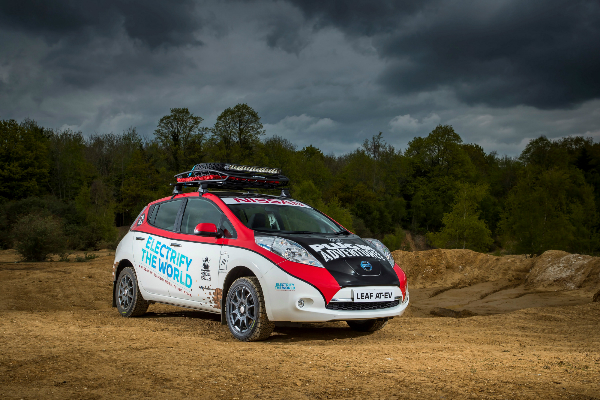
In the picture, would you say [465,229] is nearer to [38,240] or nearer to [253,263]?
[38,240]

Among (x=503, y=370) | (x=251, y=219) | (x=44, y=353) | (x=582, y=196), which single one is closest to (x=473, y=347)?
(x=503, y=370)

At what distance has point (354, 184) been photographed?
251ft

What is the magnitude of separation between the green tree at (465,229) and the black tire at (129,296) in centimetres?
4363

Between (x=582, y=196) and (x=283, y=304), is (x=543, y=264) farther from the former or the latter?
Answer: (x=582, y=196)

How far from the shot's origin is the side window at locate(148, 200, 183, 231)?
793cm

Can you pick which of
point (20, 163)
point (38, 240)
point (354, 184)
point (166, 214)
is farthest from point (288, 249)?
point (354, 184)

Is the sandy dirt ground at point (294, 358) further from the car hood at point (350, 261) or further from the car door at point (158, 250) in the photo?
the car hood at point (350, 261)

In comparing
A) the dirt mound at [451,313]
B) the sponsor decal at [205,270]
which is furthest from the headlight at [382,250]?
the dirt mound at [451,313]

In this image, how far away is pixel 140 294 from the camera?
328 inches

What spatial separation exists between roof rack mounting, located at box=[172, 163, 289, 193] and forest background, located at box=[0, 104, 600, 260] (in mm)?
21312

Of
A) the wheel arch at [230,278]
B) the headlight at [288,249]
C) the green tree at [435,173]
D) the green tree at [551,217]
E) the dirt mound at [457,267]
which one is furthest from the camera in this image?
the green tree at [435,173]

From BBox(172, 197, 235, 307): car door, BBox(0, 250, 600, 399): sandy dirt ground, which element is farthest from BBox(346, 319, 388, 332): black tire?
BBox(172, 197, 235, 307): car door

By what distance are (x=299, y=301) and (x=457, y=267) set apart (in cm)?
1980

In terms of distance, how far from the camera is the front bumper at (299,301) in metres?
5.89
